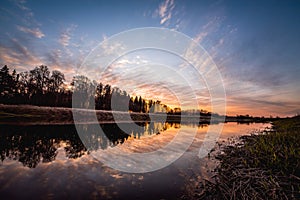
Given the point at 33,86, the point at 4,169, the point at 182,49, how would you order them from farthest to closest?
the point at 33,86, the point at 182,49, the point at 4,169

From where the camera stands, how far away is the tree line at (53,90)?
5819cm

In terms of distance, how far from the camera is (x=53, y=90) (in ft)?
221

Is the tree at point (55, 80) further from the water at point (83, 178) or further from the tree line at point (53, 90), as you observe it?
the water at point (83, 178)

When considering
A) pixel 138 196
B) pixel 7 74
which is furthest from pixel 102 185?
pixel 7 74

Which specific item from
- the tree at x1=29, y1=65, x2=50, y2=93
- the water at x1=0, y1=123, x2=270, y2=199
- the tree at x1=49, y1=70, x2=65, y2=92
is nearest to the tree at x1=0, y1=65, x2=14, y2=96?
the tree at x1=29, y1=65, x2=50, y2=93

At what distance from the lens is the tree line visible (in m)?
58.2

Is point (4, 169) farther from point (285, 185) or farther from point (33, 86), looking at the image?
point (33, 86)

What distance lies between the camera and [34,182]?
184 inches

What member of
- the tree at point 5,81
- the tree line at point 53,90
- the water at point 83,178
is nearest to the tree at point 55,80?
the tree line at point 53,90

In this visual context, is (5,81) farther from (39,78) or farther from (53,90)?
(53,90)

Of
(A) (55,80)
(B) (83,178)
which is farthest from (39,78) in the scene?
(B) (83,178)

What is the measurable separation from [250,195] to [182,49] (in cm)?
1539

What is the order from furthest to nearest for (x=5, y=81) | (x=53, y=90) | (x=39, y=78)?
(x=53, y=90)
(x=39, y=78)
(x=5, y=81)

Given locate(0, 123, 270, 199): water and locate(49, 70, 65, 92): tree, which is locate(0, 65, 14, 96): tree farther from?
locate(0, 123, 270, 199): water
